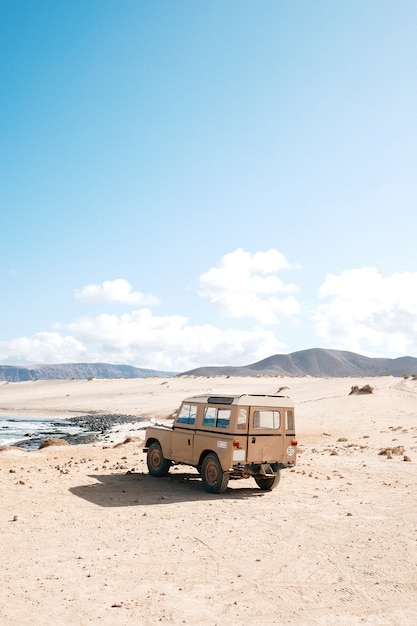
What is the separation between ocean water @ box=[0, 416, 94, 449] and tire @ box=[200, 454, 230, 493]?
19705mm

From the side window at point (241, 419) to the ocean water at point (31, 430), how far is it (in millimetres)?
21069

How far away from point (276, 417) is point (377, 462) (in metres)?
7.51

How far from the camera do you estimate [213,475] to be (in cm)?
1557

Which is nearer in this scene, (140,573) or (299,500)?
(140,573)

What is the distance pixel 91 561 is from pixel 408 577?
5.33 metres

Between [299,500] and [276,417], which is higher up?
[276,417]

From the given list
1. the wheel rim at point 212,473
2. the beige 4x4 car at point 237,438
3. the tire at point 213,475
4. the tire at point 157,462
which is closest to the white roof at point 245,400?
the beige 4x4 car at point 237,438

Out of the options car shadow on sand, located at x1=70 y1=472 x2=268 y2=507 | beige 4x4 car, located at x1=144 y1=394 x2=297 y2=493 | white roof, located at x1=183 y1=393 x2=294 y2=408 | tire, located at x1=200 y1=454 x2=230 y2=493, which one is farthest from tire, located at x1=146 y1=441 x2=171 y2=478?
white roof, located at x1=183 y1=393 x2=294 y2=408

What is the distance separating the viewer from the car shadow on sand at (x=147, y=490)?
14688 millimetres

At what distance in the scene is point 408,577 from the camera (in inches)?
355

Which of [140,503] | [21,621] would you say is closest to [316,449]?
[140,503]

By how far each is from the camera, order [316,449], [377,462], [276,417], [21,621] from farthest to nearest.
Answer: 1. [316,449]
2. [377,462]
3. [276,417]
4. [21,621]

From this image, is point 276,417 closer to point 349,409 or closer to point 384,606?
point 384,606

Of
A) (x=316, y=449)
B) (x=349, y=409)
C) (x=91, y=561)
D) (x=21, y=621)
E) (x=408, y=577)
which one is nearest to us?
(x=21, y=621)
